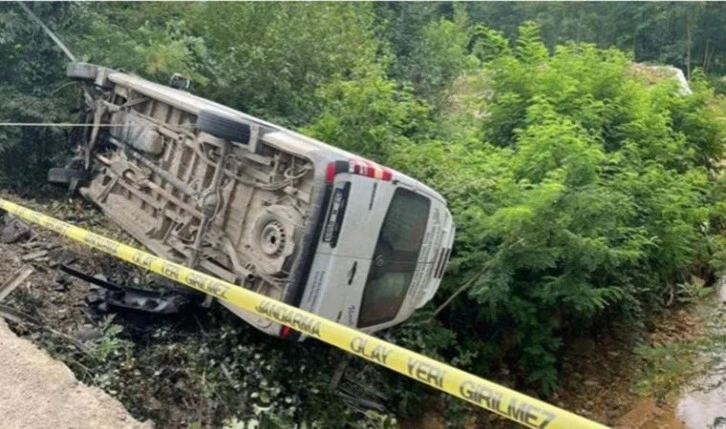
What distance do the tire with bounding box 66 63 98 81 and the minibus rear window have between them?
4.01 meters

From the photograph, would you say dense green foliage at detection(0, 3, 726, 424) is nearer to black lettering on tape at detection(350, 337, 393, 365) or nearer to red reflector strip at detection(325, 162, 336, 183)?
red reflector strip at detection(325, 162, 336, 183)

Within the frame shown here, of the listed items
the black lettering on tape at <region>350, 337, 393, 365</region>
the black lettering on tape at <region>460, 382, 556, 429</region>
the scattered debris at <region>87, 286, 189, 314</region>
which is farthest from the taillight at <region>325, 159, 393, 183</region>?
the black lettering on tape at <region>460, 382, 556, 429</region>

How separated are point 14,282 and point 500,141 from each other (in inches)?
249

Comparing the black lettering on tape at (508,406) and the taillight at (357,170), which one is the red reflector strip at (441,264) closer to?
the taillight at (357,170)

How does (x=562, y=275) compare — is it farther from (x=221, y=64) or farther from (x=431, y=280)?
(x=221, y=64)

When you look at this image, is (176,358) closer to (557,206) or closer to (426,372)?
(426,372)

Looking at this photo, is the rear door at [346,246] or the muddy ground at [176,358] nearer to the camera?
the rear door at [346,246]

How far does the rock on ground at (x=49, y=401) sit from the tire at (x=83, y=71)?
4375 millimetres

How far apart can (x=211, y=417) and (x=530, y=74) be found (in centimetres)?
656

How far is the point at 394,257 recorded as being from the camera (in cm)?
544

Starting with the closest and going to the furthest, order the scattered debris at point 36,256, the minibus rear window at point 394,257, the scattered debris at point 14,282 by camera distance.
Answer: the scattered debris at point 14,282, the minibus rear window at point 394,257, the scattered debris at point 36,256

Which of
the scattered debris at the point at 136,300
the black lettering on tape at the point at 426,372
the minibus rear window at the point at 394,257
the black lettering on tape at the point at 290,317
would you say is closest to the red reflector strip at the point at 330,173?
the minibus rear window at the point at 394,257

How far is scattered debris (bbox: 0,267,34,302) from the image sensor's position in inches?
204

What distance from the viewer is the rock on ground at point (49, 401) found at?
3.28 meters
